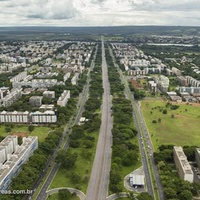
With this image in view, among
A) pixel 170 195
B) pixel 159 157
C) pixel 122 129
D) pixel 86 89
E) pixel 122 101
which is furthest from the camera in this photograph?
pixel 86 89

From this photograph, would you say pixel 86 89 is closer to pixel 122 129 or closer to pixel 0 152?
pixel 122 129

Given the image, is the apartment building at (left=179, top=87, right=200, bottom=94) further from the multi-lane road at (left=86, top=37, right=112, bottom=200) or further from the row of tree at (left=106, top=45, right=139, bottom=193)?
the multi-lane road at (left=86, top=37, right=112, bottom=200)

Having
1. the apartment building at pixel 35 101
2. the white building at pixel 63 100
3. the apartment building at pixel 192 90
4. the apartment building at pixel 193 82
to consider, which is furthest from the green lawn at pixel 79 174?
the apartment building at pixel 193 82

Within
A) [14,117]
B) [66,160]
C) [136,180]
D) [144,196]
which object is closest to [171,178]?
[136,180]

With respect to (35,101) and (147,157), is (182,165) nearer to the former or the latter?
(147,157)

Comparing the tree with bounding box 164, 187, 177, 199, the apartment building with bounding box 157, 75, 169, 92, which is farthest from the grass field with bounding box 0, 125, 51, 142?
the apartment building with bounding box 157, 75, 169, 92

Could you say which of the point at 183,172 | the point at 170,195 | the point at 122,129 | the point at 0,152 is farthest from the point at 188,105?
the point at 0,152

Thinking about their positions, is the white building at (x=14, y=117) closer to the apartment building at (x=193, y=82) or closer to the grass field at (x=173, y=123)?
the grass field at (x=173, y=123)
